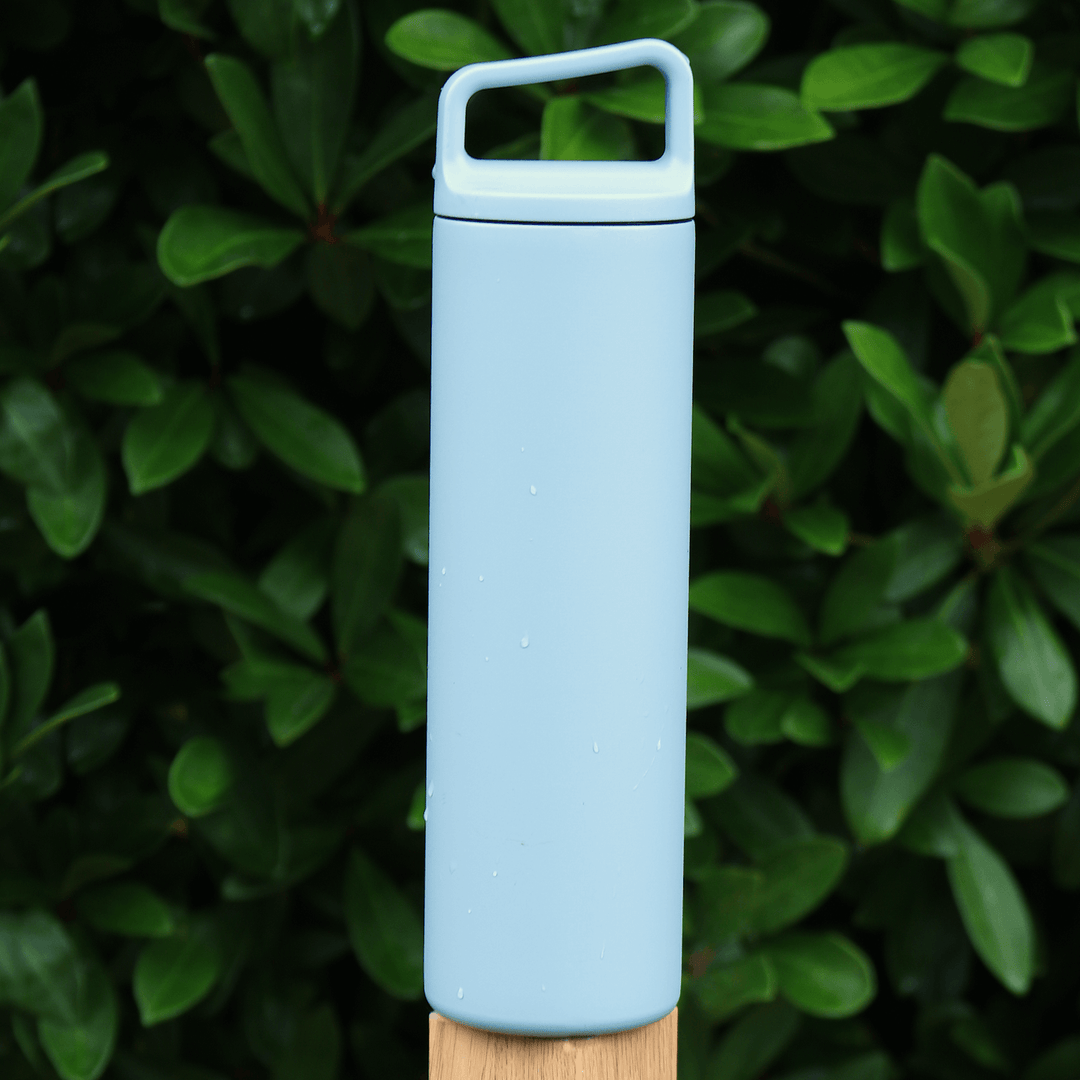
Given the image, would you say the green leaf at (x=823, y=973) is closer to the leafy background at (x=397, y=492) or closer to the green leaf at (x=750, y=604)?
the leafy background at (x=397, y=492)

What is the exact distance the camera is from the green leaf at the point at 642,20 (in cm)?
122

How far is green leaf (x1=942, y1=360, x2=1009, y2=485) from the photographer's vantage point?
1252mm

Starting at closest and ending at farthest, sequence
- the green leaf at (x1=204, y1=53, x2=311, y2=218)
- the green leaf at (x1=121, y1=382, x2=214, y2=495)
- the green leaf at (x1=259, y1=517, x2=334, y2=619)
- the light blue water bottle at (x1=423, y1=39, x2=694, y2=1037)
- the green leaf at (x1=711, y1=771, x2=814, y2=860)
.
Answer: the light blue water bottle at (x1=423, y1=39, x2=694, y2=1037), the green leaf at (x1=204, y1=53, x2=311, y2=218), the green leaf at (x1=121, y1=382, x2=214, y2=495), the green leaf at (x1=259, y1=517, x2=334, y2=619), the green leaf at (x1=711, y1=771, x2=814, y2=860)

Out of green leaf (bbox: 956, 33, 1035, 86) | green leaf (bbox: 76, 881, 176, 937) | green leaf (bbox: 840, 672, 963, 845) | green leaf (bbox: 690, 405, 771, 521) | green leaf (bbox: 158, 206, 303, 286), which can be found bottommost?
green leaf (bbox: 76, 881, 176, 937)

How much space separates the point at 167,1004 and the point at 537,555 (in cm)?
83

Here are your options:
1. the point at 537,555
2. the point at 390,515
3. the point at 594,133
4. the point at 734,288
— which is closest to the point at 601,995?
the point at 537,555

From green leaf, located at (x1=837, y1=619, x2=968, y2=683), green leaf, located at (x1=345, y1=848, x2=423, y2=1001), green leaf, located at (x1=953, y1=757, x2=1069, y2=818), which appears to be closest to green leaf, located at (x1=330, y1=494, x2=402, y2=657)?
green leaf, located at (x1=345, y1=848, x2=423, y2=1001)

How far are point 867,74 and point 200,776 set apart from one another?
92 centimetres

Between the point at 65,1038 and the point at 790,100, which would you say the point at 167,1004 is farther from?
the point at 790,100

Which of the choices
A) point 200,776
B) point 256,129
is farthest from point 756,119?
point 200,776

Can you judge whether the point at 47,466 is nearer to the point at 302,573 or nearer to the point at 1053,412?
the point at 302,573

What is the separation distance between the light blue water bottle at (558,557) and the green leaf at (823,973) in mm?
703

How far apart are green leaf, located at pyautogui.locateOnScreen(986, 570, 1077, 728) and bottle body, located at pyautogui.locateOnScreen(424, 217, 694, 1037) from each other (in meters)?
0.70

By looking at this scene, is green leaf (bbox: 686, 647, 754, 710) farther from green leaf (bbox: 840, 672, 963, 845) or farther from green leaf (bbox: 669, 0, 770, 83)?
green leaf (bbox: 669, 0, 770, 83)
